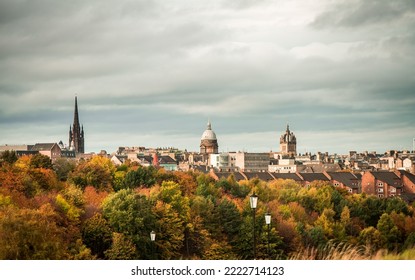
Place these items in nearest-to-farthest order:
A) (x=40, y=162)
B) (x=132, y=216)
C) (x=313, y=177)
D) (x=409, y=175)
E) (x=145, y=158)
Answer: (x=132, y=216), (x=40, y=162), (x=409, y=175), (x=313, y=177), (x=145, y=158)

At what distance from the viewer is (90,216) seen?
41.7 ft

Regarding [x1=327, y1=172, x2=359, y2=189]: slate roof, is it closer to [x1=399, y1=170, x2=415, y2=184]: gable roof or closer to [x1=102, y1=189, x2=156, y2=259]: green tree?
[x1=399, y1=170, x2=415, y2=184]: gable roof

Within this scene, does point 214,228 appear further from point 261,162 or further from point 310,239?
point 261,162

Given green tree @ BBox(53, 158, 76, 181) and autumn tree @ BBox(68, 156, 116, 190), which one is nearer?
autumn tree @ BBox(68, 156, 116, 190)

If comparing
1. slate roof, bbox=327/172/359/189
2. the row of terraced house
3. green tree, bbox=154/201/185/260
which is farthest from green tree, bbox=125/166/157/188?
slate roof, bbox=327/172/359/189

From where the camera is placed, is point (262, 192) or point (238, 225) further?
point (262, 192)

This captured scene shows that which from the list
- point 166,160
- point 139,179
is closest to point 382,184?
point 139,179

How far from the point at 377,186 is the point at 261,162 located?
2329cm

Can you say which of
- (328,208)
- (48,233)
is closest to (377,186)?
(328,208)

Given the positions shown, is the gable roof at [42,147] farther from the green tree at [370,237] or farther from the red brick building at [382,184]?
the red brick building at [382,184]

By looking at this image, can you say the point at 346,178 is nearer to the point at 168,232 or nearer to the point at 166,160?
the point at 166,160
